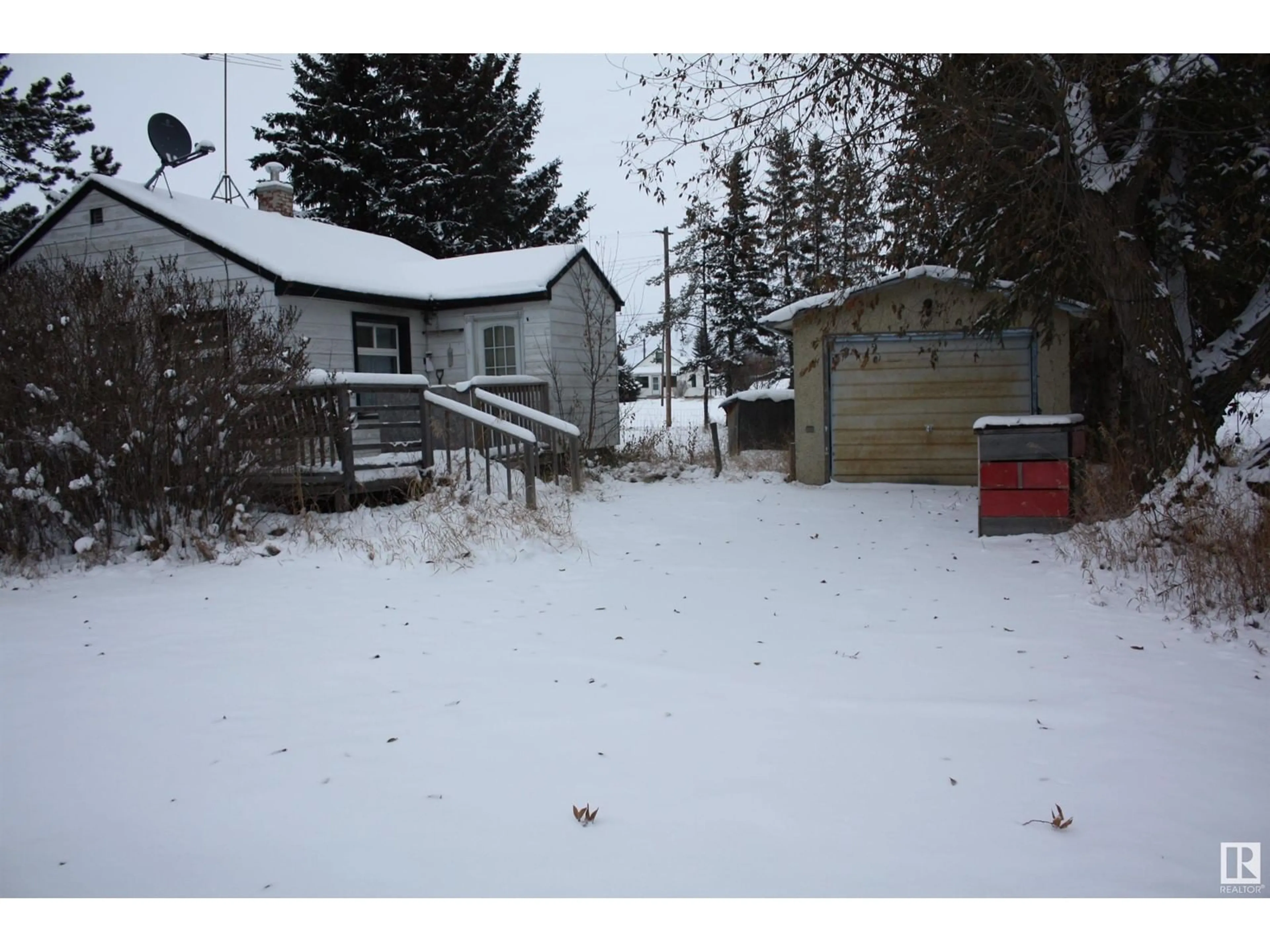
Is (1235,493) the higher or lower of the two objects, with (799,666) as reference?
higher

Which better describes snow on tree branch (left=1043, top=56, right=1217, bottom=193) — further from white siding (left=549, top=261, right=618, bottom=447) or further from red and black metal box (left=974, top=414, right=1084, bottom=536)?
white siding (left=549, top=261, right=618, bottom=447)

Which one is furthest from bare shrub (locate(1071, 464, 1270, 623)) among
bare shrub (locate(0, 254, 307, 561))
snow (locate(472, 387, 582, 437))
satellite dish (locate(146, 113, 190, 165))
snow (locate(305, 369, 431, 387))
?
satellite dish (locate(146, 113, 190, 165))

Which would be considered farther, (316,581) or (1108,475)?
(1108,475)

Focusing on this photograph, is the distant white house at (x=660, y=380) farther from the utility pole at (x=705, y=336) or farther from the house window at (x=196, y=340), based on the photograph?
the house window at (x=196, y=340)

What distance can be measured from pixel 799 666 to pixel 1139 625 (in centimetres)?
205

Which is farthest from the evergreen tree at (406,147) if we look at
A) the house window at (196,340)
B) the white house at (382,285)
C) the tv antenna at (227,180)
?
the house window at (196,340)

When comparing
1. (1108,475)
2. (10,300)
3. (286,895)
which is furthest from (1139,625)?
(10,300)

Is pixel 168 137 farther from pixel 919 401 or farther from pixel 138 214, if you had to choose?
pixel 919 401

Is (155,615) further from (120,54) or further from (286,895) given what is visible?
(286,895)

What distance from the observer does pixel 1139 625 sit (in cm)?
455

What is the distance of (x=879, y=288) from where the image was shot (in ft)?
32.3

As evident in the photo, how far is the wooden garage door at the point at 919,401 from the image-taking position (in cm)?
1039

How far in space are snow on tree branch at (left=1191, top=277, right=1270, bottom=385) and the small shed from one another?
7.77 metres

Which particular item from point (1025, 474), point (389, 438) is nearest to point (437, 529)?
point (389, 438)
